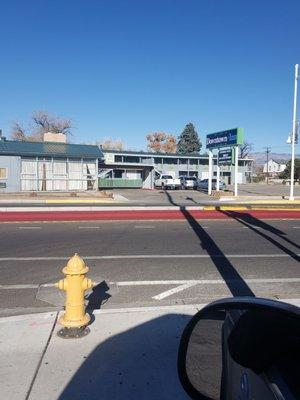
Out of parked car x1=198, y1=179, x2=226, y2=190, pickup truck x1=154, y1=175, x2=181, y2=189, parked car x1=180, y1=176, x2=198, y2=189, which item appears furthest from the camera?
parked car x1=180, y1=176, x2=198, y2=189

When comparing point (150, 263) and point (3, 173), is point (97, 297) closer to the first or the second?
point (150, 263)

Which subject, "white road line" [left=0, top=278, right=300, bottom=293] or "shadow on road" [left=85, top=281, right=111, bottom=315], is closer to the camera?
"shadow on road" [left=85, top=281, right=111, bottom=315]

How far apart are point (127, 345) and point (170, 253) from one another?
5452 millimetres

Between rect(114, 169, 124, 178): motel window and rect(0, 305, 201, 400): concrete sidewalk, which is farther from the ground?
rect(114, 169, 124, 178): motel window

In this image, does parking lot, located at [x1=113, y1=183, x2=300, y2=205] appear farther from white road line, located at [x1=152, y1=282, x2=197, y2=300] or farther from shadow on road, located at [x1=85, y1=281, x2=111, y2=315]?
Answer: shadow on road, located at [x1=85, y1=281, x2=111, y2=315]

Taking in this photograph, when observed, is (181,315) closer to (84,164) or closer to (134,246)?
(134,246)

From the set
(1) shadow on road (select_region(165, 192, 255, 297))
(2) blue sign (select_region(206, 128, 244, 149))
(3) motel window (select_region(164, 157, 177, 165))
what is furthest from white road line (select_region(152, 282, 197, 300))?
(3) motel window (select_region(164, 157, 177, 165))

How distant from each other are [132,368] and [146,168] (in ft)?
162

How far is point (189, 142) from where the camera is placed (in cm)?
10956

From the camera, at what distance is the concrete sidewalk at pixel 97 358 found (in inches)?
137

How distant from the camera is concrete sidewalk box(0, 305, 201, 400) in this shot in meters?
3.49

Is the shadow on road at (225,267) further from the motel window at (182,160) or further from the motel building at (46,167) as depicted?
the motel window at (182,160)

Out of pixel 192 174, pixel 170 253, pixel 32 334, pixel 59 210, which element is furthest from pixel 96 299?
A: pixel 192 174

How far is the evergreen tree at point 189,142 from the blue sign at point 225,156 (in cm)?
7148
